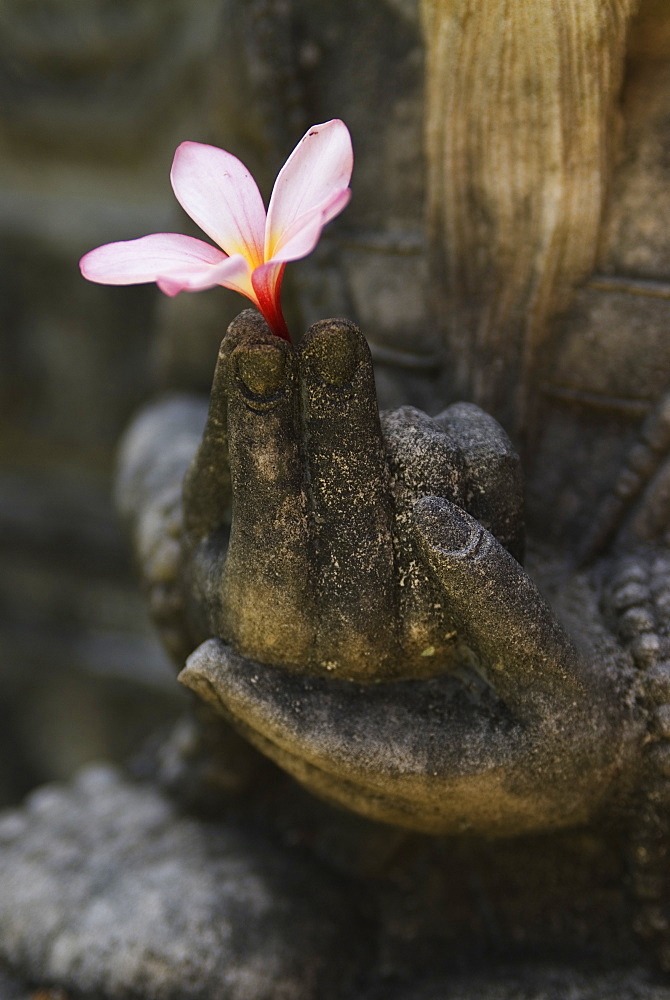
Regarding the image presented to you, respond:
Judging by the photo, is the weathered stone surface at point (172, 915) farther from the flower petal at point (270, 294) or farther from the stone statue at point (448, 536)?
the flower petal at point (270, 294)

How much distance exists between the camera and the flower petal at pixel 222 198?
496mm

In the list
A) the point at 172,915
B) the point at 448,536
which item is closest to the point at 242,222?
the point at 448,536

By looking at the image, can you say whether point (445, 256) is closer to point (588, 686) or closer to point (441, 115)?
point (441, 115)

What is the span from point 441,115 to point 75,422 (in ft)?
3.92

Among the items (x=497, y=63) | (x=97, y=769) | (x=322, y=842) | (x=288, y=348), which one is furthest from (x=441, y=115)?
(x=97, y=769)

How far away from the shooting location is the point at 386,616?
0.57 meters

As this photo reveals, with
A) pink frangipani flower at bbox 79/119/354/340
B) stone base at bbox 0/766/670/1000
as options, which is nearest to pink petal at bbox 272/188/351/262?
pink frangipani flower at bbox 79/119/354/340

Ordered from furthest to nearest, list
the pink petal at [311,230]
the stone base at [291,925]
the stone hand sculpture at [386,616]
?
1. the stone base at [291,925]
2. the stone hand sculpture at [386,616]
3. the pink petal at [311,230]

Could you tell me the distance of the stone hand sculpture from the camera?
21.0 inches

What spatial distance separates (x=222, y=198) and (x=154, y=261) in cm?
6

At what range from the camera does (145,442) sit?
95cm

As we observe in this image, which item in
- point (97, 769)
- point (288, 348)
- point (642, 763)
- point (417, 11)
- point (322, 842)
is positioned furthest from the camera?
point (97, 769)

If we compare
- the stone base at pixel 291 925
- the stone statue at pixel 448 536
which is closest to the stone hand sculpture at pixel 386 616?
the stone statue at pixel 448 536

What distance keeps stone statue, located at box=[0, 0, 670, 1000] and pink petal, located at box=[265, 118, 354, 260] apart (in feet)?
0.22
